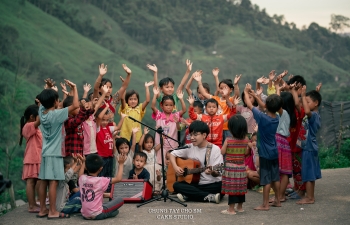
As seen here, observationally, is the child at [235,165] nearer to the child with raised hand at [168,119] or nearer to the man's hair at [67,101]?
the child with raised hand at [168,119]

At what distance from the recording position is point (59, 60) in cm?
5731

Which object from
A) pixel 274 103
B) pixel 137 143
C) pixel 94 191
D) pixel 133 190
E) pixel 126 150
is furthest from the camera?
pixel 137 143

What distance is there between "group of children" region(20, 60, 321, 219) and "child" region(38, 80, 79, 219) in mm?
12

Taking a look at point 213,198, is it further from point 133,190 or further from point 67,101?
point 67,101

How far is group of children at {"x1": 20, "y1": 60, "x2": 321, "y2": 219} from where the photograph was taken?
682 centimetres

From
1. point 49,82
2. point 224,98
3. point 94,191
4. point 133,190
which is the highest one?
point 49,82

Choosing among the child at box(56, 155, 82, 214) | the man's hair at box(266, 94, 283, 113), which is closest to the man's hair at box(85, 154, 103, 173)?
the child at box(56, 155, 82, 214)

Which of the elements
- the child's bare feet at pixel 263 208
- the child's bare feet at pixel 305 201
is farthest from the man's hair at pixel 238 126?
the child's bare feet at pixel 305 201

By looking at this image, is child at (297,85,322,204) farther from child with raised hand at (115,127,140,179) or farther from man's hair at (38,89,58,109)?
man's hair at (38,89,58,109)

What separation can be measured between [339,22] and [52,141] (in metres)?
61.6

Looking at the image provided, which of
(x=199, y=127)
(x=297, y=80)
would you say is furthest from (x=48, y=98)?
(x=297, y=80)

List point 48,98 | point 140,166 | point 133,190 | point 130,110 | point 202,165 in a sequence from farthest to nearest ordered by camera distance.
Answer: point 130,110
point 140,166
point 133,190
point 202,165
point 48,98

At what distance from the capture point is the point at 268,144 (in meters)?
7.20

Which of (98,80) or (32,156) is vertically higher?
(98,80)
